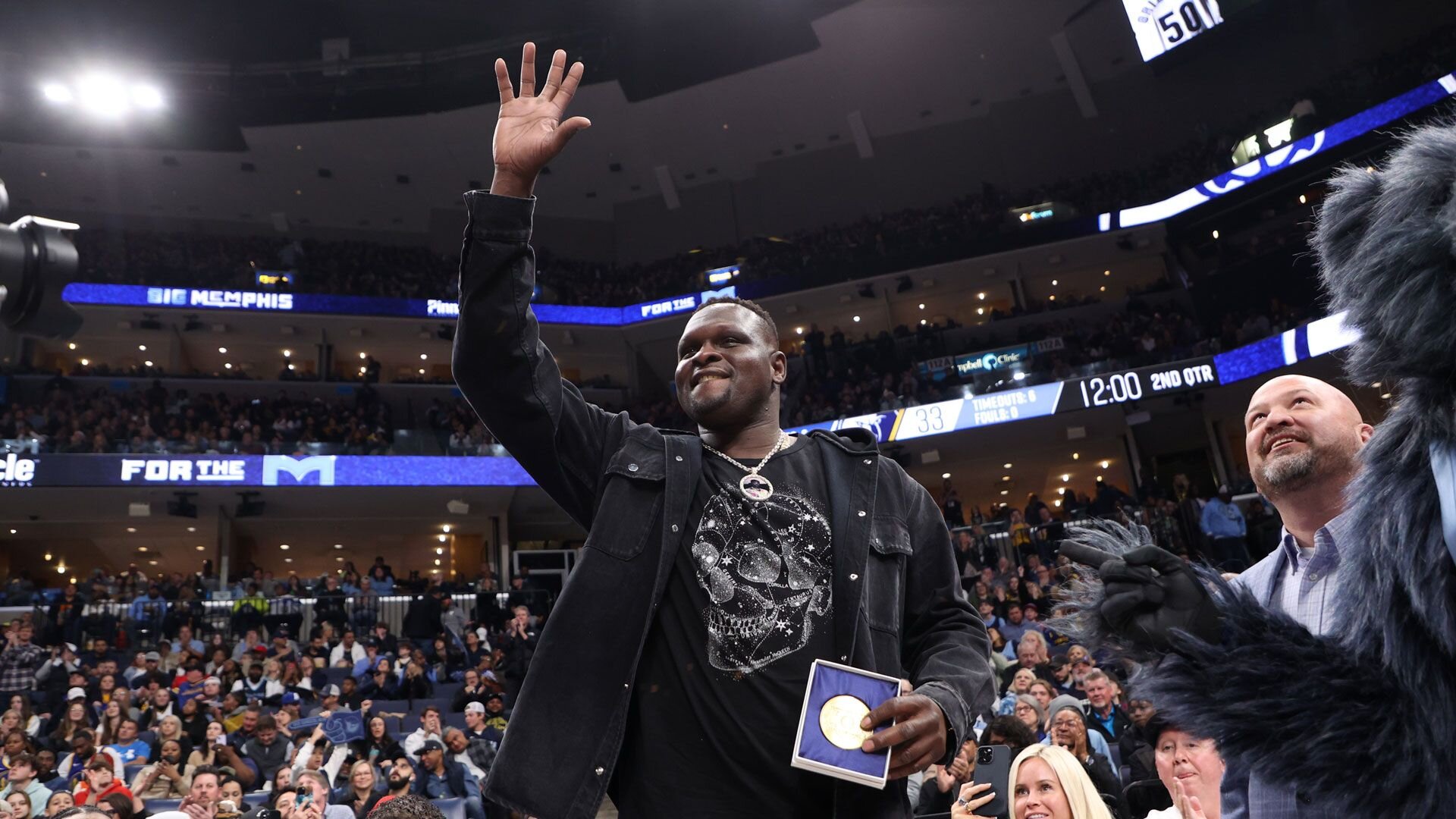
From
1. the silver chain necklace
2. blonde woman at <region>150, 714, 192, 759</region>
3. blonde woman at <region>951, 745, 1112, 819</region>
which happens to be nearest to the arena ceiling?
blonde woman at <region>150, 714, 192, 759</region>

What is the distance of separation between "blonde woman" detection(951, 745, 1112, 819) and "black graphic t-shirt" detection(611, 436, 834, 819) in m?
2.04

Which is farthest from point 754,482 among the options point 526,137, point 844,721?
point 526,137

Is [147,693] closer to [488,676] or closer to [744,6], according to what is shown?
[488,676]

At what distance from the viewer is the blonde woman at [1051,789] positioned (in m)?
3.45

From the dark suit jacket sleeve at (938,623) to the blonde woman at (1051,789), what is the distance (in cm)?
166

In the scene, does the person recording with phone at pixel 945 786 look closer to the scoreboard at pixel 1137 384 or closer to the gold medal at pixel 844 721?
the gold medal at pixel 844 721

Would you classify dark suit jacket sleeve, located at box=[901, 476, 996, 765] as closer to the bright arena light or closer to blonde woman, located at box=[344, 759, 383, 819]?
blonde woman, located at box=[344, 759, 383, 819]

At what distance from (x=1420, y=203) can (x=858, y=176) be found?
26.7 metres

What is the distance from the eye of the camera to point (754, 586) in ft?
6.17

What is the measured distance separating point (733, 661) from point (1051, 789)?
2.18 meters

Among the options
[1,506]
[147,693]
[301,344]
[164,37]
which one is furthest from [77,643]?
[164,37]

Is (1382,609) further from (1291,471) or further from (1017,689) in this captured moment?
(1017,689)

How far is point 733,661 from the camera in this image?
5.90 feet

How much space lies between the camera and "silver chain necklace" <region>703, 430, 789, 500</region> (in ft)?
6.61
